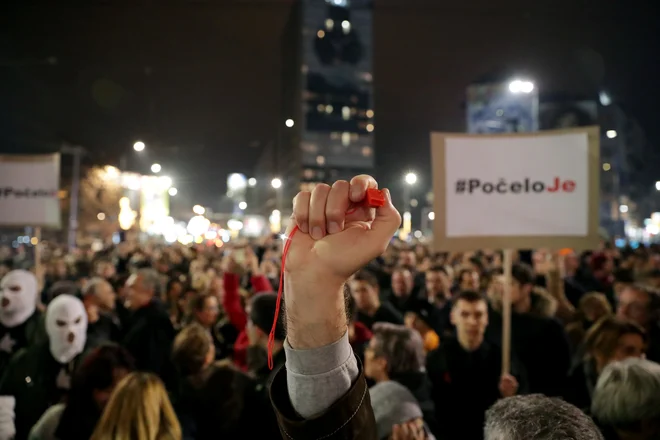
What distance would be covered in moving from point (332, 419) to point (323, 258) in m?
0.42

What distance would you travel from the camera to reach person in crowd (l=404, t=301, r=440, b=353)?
5715 millimetres

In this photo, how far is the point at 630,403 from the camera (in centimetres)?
254

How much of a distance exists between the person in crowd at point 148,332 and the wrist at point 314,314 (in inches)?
154

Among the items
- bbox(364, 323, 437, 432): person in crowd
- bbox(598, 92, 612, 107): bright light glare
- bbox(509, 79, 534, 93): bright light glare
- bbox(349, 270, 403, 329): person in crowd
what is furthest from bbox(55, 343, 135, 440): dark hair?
bbox(598, 92, 612, 107): bright light glare

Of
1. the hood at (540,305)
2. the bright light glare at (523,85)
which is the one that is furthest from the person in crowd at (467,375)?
the bright light glare at (523,85)

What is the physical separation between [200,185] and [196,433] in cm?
8865

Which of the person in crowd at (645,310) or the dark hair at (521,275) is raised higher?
the dark hair at (521,275)

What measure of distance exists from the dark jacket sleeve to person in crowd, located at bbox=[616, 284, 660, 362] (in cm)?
445

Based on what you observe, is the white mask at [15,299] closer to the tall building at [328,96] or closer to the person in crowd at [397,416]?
the person in crowd at [397,416]

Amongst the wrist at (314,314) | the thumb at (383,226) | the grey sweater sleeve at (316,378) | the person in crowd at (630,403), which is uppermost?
the thumb at (383,226)

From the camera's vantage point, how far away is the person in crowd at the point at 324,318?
1313mm

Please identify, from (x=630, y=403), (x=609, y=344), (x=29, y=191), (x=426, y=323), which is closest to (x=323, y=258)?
(x=630, y=403)

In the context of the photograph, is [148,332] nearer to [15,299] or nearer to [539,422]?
[15,299]

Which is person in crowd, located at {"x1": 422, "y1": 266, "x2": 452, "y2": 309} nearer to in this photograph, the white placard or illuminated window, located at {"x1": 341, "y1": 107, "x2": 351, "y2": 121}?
the white placard
